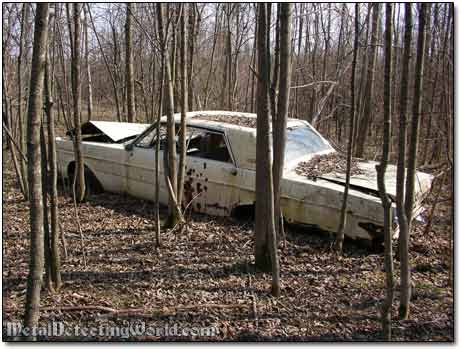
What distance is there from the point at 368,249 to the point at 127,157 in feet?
12.1

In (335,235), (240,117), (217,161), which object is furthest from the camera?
(240,117)

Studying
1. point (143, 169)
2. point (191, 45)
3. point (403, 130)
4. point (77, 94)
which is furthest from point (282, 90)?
point (77, 94)

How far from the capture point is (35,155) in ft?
8.05

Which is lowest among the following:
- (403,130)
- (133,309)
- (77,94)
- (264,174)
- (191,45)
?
(133,309)

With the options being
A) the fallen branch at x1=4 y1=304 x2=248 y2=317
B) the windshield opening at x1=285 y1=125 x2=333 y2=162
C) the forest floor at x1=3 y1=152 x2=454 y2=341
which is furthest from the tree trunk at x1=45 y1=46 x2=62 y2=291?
the windshield opening at x1=285 y1=125 x2=333 y2=162

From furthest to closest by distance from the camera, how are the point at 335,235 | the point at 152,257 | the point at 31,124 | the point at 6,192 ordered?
1. the point at 6,192
2. the point at 335,235
3. the point at 152,257
4. the point at 31,124

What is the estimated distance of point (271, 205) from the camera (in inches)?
131

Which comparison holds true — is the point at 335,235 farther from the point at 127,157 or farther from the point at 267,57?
the point at 127,157

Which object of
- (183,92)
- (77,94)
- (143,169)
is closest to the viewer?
(183,92)

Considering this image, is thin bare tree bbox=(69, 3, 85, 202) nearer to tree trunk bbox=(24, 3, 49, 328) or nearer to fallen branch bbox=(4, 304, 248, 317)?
fallen branch bbox=(4, 304, 248, 317)

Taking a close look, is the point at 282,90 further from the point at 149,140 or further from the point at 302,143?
the point at 149,140

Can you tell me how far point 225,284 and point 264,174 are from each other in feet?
3.44

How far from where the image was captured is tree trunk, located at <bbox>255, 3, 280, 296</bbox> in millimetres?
→ 3377

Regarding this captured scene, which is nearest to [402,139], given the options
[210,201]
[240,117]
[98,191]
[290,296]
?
[290,296]
